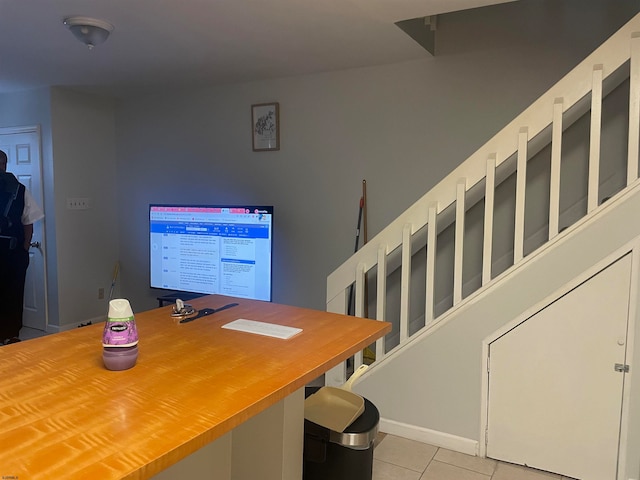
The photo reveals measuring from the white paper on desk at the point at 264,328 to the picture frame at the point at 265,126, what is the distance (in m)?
2.44

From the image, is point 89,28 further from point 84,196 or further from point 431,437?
point 431,437

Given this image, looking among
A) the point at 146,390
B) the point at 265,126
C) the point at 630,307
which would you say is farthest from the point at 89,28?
the point at 630,307

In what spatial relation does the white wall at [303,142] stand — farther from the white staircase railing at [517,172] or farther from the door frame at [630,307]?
the door frame at [630,307]

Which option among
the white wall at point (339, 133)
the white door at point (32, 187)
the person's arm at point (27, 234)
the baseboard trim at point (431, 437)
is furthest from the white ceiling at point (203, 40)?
the baseboard trim at point (431, 437)

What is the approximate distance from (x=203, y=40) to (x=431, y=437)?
2.61 metres

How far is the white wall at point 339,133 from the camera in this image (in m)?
3.06

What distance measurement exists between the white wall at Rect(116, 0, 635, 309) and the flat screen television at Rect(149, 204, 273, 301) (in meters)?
0.32

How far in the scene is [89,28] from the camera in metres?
2.62

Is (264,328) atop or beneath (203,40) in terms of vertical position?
beneath

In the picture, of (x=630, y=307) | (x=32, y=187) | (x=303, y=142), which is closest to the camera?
(x=630, y=307)

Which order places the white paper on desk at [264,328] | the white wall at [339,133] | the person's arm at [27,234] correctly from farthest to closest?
the person's arm at [27,234]
the white wall at [339,133]
the white paper on desk at [264,328]

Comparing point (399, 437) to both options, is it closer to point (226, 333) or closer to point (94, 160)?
point (226, 333)

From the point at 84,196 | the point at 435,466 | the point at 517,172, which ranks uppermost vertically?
the point at 517,172

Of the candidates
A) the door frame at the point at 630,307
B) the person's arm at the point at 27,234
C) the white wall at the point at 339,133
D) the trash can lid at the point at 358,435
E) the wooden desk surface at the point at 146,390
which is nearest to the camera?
the wooden desk surface at the point at 146,390
